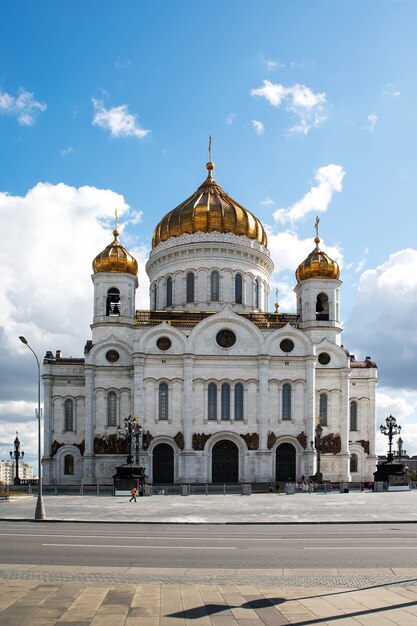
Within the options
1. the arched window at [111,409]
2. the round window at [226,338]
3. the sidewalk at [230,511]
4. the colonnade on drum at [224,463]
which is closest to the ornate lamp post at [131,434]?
the colonnade on drum at [224,463]

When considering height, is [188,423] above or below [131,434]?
above

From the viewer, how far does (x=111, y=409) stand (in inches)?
2156

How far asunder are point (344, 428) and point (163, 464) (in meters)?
14.3

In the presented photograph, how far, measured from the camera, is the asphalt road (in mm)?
14570

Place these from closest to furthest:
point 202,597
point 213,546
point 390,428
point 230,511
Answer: point 202,597
point 213,546
point 230,511
point 390,428

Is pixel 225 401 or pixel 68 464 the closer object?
pixel 225 401

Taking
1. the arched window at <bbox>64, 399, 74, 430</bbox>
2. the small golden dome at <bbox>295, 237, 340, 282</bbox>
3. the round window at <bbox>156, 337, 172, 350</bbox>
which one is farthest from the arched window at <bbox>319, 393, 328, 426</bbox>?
the arched window at <bbox>64, 399, 74, 430</bbox>

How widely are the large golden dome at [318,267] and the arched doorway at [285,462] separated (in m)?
14.1

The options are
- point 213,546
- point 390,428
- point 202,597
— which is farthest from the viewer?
point 390,428

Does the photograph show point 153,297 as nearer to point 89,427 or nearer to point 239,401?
point 239,401

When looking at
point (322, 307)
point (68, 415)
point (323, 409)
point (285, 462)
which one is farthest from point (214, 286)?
point (68, 415)

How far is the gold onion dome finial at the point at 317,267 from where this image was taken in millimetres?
58250

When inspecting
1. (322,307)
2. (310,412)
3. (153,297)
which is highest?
(153,297)

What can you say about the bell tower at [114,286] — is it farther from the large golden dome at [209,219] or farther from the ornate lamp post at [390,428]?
the ornate lamp post at [390,428]
